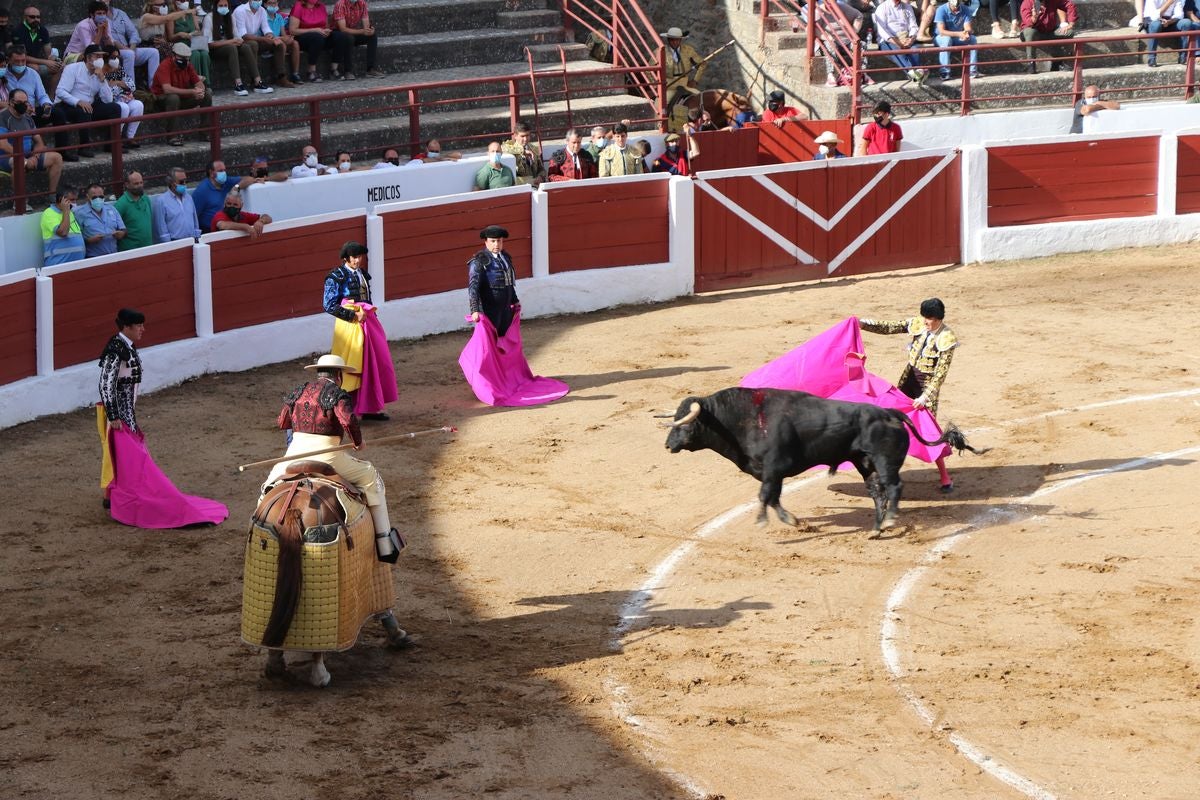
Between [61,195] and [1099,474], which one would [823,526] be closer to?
[1099,474]

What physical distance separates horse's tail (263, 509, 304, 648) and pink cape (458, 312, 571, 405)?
546 cm

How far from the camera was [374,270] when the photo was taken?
15.0 metres

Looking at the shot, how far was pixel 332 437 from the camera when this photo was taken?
7.66 m

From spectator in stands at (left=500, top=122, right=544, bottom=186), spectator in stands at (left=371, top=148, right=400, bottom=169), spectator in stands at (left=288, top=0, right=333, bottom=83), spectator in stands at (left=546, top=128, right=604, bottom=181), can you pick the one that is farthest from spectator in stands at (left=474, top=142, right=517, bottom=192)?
spectator in stands at (left=288, top=0, right=333, bottom=83)

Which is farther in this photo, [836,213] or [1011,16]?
[1011,16]

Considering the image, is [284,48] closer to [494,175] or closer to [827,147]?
[494,175]

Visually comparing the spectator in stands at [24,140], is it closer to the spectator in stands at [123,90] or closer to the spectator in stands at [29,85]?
the spectator in stands at [29,85]

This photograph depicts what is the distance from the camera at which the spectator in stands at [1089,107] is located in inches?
782

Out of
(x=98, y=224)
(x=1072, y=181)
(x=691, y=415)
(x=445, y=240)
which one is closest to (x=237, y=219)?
(x=98, y=224)

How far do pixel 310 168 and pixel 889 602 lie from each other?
953cm

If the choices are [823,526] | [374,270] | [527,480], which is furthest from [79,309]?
[823,526]

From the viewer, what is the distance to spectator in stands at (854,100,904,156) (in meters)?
18.0

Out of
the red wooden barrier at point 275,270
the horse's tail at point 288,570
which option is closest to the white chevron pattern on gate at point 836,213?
the red wooden barrier at point 275,270

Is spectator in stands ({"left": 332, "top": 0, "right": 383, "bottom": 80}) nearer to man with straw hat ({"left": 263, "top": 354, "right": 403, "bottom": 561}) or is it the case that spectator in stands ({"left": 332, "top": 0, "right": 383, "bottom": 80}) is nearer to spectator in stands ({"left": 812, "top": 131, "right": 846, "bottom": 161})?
spectator in stands ({"left": 812, "top": 131, "right": 846, "bottom": 161})
